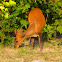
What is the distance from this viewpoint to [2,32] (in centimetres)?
771

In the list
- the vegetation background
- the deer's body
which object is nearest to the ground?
the vegetation background

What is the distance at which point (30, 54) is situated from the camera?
7090mm

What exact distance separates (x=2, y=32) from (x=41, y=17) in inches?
77.9

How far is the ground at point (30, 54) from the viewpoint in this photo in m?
6.48

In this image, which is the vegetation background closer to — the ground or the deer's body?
the ground

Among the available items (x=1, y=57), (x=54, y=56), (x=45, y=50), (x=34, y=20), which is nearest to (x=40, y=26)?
(x=34, y=20)

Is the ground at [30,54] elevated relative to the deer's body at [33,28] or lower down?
lower down

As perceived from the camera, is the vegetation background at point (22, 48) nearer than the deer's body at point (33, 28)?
Yes

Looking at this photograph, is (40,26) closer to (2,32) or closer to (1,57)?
(2,32)

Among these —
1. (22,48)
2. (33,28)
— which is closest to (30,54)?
(22,48)

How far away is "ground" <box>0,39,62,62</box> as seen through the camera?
6.48 m

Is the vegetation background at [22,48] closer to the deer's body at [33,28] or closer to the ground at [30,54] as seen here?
the ground at [30,54]

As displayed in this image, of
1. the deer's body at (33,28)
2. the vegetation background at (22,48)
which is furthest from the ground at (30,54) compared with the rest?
the deer's body at (33,28)

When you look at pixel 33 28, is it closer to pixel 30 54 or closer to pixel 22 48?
pixel 22 48
